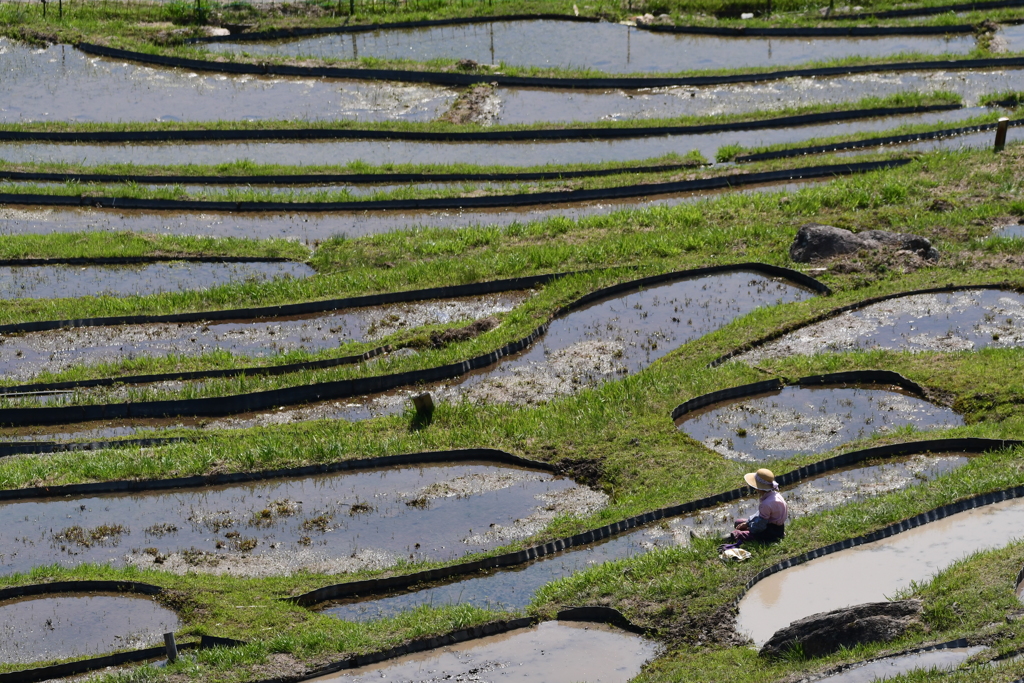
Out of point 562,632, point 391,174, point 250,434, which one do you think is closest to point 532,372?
point 250,434

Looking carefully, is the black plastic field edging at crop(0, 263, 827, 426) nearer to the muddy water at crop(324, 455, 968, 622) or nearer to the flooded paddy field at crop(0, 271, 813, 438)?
the flooded paddy field at crop(0, 271, 813, 438)

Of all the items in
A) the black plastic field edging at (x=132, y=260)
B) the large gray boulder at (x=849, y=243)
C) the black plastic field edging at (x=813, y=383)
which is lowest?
the black plastic field edging at (x=813, y=383)

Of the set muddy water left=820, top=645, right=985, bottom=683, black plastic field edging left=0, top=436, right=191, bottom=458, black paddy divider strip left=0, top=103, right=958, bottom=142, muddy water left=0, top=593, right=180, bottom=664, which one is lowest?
muddy water left=0, top=593, right=180, bottom=664

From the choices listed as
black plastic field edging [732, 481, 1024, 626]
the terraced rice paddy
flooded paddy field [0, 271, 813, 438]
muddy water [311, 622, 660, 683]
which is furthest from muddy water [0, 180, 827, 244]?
muddy water [311, 622, 660, 683]

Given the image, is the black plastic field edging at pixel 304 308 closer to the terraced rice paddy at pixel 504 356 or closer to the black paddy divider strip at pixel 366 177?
the terraced rice paddy at pixel 504 356

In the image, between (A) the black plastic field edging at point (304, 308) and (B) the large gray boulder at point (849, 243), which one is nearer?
(A) the black plastic field edging at point (304, 308)

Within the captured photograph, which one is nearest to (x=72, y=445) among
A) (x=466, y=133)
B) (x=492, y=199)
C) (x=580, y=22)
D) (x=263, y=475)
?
(x=263, y=475)

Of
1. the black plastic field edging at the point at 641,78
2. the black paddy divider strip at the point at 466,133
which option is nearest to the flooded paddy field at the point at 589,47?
the black plastic field edging at the point at 641,78
